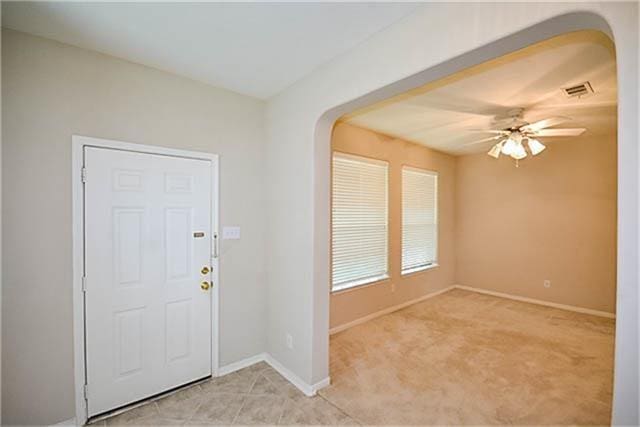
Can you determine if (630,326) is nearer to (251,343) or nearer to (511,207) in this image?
(251,343)

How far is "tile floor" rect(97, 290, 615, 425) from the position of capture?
2184 millimetres

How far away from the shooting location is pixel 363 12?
5.74 feet

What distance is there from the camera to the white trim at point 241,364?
2762 mm

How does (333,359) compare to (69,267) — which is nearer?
(69,267)

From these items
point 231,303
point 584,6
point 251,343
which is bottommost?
A: point 251,343

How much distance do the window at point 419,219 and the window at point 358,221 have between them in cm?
62

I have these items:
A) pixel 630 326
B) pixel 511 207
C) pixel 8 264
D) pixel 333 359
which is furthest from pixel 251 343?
pixel 511 207

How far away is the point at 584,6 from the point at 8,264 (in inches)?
133

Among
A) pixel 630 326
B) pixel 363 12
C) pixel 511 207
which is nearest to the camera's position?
pixel 630 326

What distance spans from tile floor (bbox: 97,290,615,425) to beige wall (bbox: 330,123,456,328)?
1.26 feet

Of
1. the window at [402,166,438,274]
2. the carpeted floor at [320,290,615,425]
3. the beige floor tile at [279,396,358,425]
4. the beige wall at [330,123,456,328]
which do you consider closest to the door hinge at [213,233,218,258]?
the beige floor tile at [279,396,358,425]

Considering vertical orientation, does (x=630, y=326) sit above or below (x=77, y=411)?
above

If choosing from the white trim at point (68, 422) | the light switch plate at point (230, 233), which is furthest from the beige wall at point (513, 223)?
the white trim at point (68, 422)

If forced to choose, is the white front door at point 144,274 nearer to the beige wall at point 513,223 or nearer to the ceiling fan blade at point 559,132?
the beige wall at point 513,223
